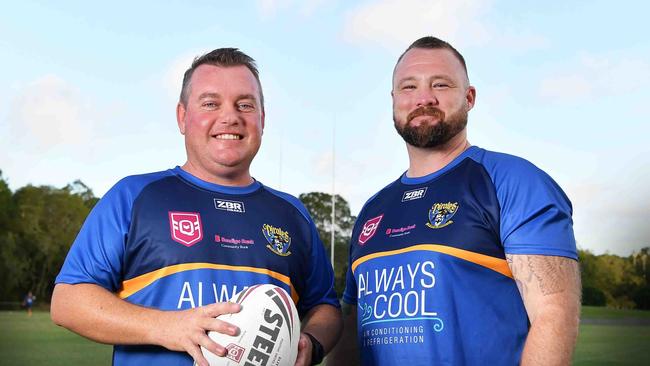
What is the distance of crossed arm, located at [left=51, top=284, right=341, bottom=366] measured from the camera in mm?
3068

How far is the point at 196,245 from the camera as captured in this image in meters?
3.64

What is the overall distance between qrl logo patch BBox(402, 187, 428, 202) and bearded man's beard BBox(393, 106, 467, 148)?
24 cm

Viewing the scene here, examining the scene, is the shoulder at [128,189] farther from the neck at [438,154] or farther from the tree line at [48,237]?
the tree line at [48,237]

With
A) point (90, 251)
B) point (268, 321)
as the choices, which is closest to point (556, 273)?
point (268, 321)

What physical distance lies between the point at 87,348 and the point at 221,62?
15648 mm

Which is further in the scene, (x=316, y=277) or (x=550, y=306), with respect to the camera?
(x=316, y=277)

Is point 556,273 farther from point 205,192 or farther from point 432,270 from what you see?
point 205,192

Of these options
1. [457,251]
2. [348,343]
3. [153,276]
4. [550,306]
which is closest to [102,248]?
[153,276]

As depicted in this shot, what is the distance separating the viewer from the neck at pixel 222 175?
3.88 metres

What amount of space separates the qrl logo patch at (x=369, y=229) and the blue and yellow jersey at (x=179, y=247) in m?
0.34

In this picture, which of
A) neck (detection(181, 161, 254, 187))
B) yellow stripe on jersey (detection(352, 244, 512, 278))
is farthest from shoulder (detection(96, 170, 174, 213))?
yellow stripe on jersey (detection(352, 244, 512, 278))

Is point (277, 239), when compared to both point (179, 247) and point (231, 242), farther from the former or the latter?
point (179, 247)

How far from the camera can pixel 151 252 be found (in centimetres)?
361

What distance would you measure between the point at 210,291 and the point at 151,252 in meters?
0.36
